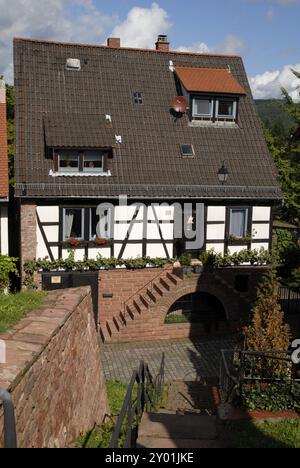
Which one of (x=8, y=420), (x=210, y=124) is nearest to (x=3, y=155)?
(x=210, y=124)

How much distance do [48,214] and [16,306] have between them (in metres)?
8.99

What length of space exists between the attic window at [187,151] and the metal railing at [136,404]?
9042 mm

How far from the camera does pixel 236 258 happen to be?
1881 cm

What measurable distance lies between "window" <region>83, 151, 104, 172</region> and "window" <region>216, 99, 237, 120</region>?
18.1ft

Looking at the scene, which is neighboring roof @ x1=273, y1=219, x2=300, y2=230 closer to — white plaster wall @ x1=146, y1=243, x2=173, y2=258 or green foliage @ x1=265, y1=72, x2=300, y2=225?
green foliage @ x1=265, y1=72, x2=300, y2=225

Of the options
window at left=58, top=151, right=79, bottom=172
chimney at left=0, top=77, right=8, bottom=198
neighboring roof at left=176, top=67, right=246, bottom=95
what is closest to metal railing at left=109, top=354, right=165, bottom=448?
window at left=58, top=151, right=79, bottom=172

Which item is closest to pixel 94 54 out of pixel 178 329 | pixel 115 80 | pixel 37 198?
pixel 115 80

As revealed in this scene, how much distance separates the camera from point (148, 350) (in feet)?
56.2

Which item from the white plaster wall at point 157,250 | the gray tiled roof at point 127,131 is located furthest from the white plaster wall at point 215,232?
the white plaster wall at point 157,250

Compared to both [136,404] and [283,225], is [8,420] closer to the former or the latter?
[136,404]

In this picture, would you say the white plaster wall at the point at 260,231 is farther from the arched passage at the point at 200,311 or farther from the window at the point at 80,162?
the window at the point at 80,162

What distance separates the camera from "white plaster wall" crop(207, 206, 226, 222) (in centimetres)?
1875
